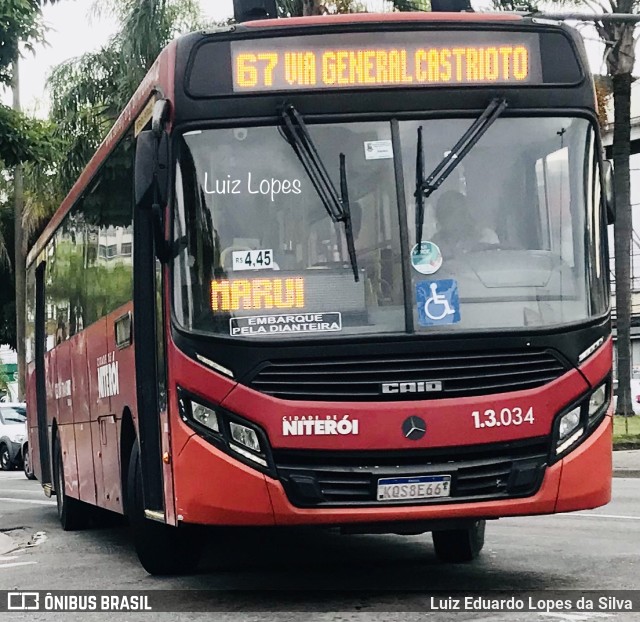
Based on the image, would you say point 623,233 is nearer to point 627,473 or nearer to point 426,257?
point 627,473

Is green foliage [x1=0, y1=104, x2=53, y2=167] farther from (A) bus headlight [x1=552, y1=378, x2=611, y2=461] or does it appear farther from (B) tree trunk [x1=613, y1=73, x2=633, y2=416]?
(A) bus headlight [x1=552, y1=378, x2=611, y2=461]

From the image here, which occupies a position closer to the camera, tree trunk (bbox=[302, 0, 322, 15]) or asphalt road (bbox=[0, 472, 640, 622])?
asphalt road (bbox=[0, 472, 640, 622])

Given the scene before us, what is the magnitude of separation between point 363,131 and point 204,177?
924mm

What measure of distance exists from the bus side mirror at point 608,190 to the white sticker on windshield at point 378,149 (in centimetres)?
132

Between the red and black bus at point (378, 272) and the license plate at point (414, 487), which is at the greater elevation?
the red and black bus at point (378, 272)

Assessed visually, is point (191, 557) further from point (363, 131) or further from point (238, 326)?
point (363, 131)

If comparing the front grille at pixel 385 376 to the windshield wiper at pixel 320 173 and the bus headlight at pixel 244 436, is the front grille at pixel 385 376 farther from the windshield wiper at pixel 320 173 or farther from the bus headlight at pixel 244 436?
the windshield wiper at pixel 320 173

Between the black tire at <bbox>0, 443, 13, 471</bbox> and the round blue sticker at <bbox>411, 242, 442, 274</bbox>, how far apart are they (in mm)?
26194

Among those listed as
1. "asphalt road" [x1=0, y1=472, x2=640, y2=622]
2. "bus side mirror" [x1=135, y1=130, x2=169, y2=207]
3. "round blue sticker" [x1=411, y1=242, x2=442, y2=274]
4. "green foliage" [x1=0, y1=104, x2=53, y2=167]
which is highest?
"green foliage" [x1=0, y1=104, x2=53, y2=167]

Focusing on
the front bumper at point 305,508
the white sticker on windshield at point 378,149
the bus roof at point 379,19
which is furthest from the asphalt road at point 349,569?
the bus roof at point 379,19

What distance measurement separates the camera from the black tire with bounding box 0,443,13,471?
109 feet

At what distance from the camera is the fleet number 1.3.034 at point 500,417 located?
7840 millimetres

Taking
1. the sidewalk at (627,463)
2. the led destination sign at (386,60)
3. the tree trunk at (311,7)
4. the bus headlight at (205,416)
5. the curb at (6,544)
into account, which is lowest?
the sidewalk at (627,463)

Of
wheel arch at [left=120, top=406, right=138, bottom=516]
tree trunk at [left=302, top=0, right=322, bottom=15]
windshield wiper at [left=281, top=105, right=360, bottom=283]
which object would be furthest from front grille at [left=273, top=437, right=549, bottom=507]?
tree trunk at [left=302, top=0, right=322, bottom=15]
